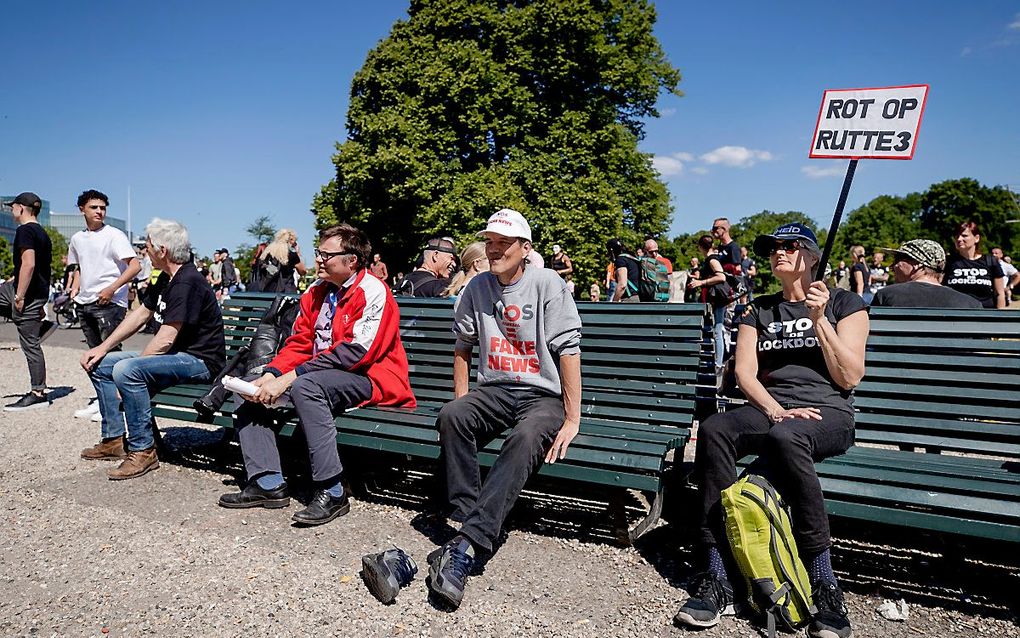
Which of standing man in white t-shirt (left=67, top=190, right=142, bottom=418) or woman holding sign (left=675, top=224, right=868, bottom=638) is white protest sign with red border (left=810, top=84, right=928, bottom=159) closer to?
woman holding sign (left=675, top=224, right=868, bottom=638)

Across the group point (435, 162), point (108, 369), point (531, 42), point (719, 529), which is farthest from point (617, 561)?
point (531, 42)

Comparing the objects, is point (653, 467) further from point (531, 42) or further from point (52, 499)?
point (531, 42)

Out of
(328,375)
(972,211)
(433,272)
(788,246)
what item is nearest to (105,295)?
(433,272)

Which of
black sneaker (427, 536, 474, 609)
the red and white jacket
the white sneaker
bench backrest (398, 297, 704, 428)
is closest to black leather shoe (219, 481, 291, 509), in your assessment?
the red and white jacket

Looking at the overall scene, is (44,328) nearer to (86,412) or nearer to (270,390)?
(86,412)

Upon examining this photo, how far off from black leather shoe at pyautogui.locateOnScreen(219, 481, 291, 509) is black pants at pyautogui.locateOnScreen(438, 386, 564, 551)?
1247 millimetres

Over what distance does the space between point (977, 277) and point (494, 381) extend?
18.3 ft

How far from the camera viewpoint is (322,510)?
4016 mm

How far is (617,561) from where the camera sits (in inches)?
143

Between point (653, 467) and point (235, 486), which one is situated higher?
point (653, 467)

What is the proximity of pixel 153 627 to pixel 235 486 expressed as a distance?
188 cm

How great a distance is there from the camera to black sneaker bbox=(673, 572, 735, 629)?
116 inches

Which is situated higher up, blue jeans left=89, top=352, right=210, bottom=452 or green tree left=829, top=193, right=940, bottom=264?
green tree left=829, top=193, right=940, bottom=264

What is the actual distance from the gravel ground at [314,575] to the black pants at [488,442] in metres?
0.33
